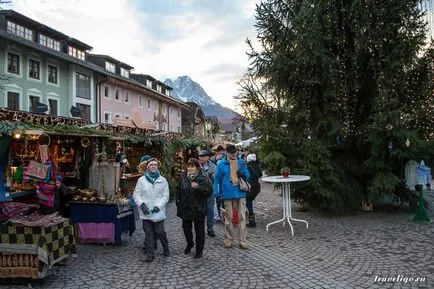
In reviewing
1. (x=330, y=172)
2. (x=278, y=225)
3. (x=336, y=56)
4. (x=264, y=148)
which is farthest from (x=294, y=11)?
(x=278, y=225)

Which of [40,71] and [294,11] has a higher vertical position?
[40,71]

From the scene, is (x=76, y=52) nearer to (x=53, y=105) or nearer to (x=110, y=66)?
(x=110, y=66)

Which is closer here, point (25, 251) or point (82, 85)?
point (25, 251)

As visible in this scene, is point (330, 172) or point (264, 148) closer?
point (330, 172)

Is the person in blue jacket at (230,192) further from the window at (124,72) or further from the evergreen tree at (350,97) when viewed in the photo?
the window at (124,72)

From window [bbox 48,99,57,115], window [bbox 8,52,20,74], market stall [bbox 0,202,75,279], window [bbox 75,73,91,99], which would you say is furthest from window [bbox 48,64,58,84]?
market stall [bbox 0,202,75,279]

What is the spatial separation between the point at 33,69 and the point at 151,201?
24780 millimetres

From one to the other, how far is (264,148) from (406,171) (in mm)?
3747

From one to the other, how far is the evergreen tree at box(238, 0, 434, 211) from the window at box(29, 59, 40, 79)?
855 inches

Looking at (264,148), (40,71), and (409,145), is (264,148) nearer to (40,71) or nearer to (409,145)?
(409,145)

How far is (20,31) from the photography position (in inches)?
1045

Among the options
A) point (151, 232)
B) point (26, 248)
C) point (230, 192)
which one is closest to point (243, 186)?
point (230, 192)

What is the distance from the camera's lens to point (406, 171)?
9547 mm

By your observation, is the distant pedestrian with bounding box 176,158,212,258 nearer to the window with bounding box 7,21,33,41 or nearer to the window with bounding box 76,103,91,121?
the window with bounding box 7,21,33,41
